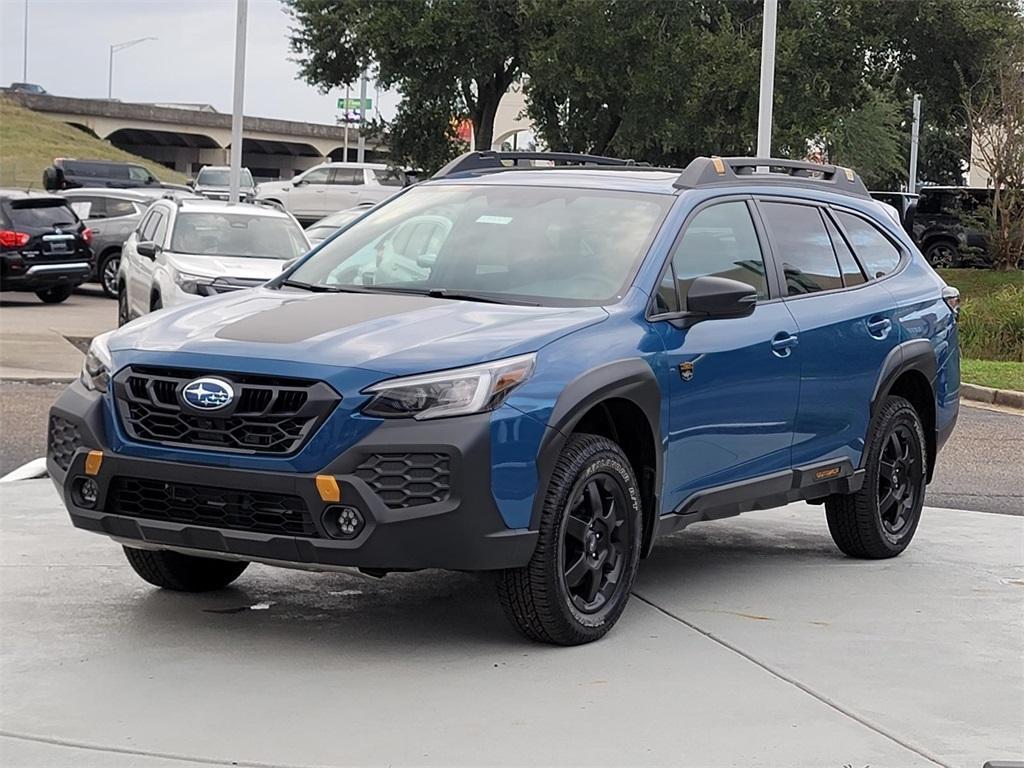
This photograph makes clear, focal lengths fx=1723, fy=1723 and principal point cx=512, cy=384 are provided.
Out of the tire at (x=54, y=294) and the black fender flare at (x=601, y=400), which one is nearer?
the black fender flare at (x=601, y=400)

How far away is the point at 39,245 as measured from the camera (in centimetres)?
2514

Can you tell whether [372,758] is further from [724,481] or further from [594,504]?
[724,481]

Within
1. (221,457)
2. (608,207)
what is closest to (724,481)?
(608,207)

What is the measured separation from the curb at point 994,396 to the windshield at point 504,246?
11.3 metres

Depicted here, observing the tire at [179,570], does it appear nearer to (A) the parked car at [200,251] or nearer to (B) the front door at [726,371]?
(B) the front door at [726,371]

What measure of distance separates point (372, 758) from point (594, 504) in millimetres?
1628

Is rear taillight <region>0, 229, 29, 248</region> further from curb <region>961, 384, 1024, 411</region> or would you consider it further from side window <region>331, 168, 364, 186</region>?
side window <region>331, 168, 364, 186</region>

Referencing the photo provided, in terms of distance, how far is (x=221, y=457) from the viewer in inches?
226

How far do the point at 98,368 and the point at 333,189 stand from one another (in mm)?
38941

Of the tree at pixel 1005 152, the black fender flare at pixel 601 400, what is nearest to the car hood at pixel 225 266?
the black fender flare at pixel 601 400

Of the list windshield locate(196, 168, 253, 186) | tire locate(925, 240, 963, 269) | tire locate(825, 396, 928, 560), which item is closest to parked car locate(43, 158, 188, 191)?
windshield locate(196, 168, 253, 186)

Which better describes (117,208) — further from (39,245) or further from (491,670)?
(491,670)

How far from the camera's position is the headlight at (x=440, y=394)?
5.66 m

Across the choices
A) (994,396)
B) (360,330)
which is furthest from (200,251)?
(360,330)
